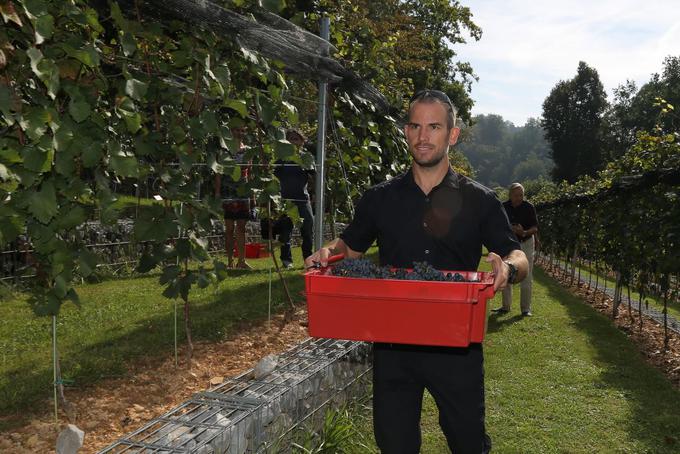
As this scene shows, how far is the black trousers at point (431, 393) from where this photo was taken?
2.53 m

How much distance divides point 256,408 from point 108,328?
2754 millimetres

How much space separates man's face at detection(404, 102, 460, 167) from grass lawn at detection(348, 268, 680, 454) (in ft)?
6.99

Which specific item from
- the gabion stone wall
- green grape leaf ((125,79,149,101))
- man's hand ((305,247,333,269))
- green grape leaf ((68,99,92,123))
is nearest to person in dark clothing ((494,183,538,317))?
the gabion stone wall

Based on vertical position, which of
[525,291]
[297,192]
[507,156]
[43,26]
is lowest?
[525,291]

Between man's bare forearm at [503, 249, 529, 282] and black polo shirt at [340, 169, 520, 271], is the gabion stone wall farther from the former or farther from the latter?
man's bare forearm at [503, 249, 529, 282]

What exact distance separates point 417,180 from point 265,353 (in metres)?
2.14

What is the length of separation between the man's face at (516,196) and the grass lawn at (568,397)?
1744 mm

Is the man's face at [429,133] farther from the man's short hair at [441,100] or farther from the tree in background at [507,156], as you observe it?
the tree in background at [507,156]

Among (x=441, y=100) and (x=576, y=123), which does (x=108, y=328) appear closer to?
(x=441, y=100)

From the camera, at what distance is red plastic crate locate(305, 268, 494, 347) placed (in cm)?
204

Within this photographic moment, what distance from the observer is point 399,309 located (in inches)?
83.4

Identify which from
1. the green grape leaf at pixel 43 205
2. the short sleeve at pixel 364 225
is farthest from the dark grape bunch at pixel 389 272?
the green grape leaf at pixel 43 205

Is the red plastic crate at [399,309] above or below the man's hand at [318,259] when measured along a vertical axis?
below

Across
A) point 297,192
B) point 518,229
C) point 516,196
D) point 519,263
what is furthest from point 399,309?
point 516,196
